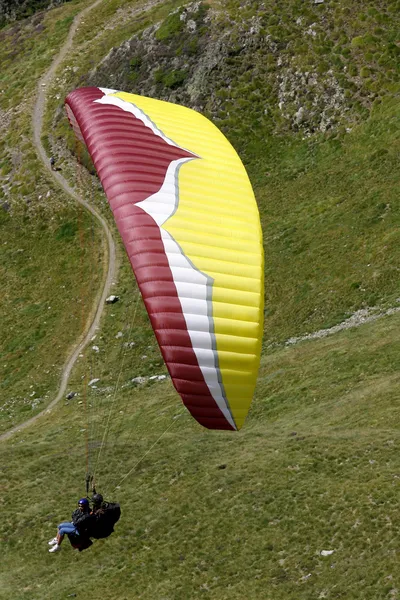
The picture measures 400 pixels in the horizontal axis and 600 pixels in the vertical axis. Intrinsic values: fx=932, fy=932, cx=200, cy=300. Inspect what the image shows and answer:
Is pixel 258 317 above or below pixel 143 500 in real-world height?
above

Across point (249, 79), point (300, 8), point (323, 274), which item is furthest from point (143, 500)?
point (300, 8)

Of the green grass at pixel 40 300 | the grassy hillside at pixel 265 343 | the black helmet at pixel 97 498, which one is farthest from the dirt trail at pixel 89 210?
the black helmet at pixel 97 498

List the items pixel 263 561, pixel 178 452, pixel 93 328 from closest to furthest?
pixel 263 561 < pixel 178 452 < pixel 93 328

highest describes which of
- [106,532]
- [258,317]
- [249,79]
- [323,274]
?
[258,317]

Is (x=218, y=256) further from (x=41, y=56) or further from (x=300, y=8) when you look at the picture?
(x=41, y=56)

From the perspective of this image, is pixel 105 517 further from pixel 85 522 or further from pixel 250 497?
pixel 250 497

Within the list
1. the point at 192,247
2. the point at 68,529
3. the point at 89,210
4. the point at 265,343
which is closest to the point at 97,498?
the point at 68,529

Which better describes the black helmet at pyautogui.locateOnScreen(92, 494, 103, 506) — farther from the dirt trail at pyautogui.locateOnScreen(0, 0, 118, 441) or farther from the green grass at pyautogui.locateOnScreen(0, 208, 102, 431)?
the green grass at pyautogui.locateOnScreen(0, 208, 102, 431)

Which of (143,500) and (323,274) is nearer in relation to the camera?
(143,500)
